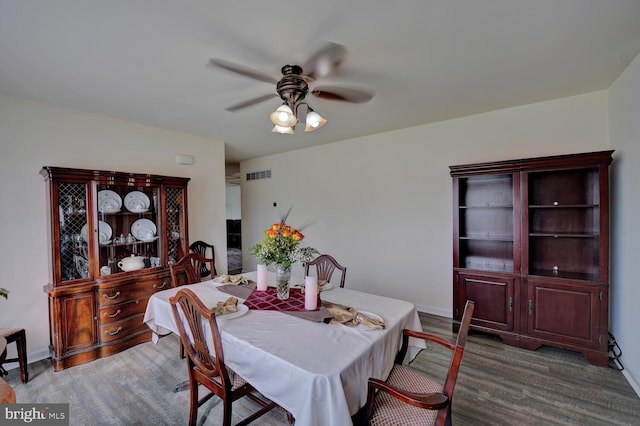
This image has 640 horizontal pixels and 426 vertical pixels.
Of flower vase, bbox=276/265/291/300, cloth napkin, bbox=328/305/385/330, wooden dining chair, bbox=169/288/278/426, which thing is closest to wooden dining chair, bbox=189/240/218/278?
flower vase, bbox=276/265/291/300

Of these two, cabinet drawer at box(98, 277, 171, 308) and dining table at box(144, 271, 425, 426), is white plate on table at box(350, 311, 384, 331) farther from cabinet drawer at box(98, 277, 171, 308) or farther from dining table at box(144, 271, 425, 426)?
cabinet drawer at box(98, 277, 171, 308)

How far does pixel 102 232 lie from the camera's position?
3.04 meters

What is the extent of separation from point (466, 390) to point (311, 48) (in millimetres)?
2942

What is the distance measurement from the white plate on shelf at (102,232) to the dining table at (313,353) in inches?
59.9

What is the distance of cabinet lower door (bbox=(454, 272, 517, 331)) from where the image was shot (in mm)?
2977

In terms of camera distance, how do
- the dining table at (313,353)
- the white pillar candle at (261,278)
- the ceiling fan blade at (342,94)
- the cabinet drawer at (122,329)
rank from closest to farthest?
the dining table at (313,353), the ceiling fan blade at (342,94), the white pillar candle at (261,278), the cabinet drawer at (122,329)

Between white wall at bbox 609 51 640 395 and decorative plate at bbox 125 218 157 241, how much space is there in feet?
15.8

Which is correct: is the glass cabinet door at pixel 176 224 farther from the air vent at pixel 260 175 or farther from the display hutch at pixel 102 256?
the air vent at pixel 260 175

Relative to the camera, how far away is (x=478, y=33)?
1854 millimetres

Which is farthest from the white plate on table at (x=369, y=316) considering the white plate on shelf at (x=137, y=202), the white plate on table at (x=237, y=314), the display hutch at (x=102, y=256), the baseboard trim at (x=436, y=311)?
the white plate on shelf at (x=137, y=202)

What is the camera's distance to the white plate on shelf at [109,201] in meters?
3.02

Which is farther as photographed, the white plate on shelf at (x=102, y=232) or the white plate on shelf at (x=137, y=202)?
the white plate on shelf at (x=137, y=202)

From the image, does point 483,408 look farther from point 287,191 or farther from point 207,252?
point 287,191

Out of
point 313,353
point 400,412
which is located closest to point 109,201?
point 313,353
